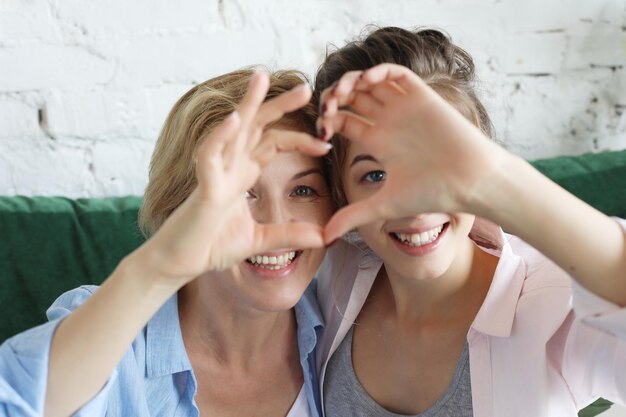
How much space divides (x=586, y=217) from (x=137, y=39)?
1270mm

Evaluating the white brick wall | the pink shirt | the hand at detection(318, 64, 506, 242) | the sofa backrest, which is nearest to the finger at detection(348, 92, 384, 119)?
the hand at detection(318, 64, 506, 242)

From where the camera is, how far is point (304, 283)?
134 cm

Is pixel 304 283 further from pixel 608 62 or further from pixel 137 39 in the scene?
pixel 608 62

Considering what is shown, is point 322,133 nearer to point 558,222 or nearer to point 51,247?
point 558,222

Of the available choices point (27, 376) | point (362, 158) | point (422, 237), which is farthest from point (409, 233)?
point (27, 376)

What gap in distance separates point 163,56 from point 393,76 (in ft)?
3.60

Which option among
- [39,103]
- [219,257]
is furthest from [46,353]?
[39,103]

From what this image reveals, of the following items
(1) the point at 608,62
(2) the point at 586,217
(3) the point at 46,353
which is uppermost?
(2) the point at 586,217

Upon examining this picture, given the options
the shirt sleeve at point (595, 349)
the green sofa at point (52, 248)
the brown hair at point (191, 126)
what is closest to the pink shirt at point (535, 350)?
the shirt sleeve at point (595, 349)

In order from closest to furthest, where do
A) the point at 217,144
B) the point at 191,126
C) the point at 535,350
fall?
1. the point at 217,144
2. the point at 535,350
3. the point at 191,126

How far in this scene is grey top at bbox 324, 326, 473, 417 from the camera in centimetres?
129

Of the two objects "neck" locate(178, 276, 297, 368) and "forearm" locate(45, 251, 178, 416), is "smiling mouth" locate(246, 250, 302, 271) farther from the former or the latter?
"forearm" locate(45, 251, 178, 416)

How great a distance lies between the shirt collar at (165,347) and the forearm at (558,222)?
2.06ft

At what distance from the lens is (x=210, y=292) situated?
144cm
